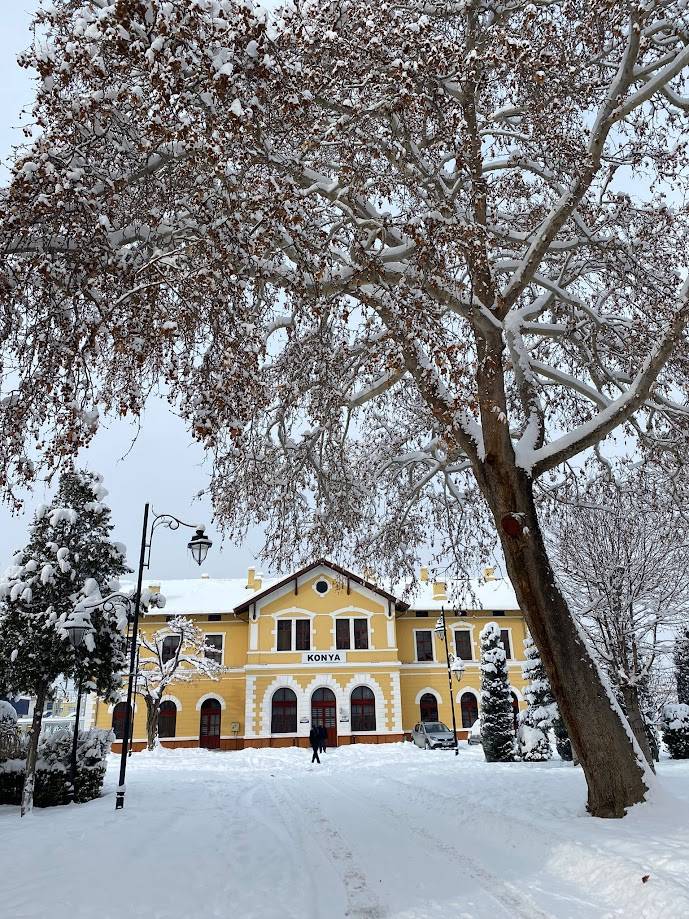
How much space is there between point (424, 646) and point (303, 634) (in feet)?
24.5

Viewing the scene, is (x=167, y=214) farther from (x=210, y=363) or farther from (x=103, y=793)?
(x=103, y=793)

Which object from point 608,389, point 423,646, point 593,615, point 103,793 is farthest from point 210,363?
point 423,646

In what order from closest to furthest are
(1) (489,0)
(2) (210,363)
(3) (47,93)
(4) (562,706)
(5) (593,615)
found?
1. (3) (47,93)
2. (2) (210,363)
3. (4) (562,706)
4. (1) (489,0)
5. (5) (593,615)

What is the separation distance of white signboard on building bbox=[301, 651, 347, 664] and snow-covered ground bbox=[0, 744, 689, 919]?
24.3 meters

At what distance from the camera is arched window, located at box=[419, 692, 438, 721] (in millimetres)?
36500

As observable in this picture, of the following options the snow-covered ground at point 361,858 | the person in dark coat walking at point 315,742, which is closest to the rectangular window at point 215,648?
the person in dark coat walking at point 315,742

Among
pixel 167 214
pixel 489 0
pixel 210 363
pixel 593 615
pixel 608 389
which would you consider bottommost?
pixel 593 615

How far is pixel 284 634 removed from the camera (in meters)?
36.7

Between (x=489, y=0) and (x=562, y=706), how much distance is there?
9.84 m

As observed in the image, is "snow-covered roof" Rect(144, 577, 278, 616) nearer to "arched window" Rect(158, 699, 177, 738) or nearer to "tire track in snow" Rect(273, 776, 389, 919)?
"arched window" Rect(158, 699, 177, 738)

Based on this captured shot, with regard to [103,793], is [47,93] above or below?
above

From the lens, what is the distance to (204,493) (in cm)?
1184

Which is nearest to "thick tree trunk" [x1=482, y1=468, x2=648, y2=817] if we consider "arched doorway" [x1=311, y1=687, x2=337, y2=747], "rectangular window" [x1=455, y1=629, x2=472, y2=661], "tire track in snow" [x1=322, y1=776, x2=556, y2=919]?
"tire track in snow" [x1=322, y1=776, x2=556, y2=919]

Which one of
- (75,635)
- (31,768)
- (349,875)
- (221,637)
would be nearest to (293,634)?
(221,637)
